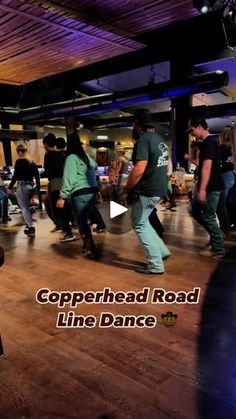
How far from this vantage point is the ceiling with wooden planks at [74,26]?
3.44m

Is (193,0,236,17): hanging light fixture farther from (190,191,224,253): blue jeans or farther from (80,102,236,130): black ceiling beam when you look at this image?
(80,102,236,130): black ceiling beam

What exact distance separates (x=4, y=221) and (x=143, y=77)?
23.3 feet

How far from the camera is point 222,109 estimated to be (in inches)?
537

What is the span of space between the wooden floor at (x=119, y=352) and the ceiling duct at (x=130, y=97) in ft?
16.3

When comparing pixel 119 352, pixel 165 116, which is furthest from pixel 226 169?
pixel 165 116

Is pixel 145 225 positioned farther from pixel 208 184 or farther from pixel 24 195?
pixel 24 195

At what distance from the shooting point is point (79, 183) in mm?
3812

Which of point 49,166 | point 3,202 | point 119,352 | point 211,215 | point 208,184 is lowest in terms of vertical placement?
point 119,352

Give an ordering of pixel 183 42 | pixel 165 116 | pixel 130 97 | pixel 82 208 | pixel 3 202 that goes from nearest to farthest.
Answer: pixel 82 208 < pixel 3 202 < pixel 183 42 < pixel 130 97 < pixel 165 116

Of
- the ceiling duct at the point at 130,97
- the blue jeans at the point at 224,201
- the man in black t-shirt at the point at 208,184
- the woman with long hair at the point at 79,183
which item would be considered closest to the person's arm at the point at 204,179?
the man in black t-shirt at the point at 208,184

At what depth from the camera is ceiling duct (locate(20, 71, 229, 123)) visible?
7.29 metres

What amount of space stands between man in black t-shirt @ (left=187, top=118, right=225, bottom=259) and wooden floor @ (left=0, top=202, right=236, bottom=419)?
14.0 inches

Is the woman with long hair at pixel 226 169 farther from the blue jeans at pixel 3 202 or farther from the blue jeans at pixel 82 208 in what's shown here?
the blue jeans at pixel 3 202

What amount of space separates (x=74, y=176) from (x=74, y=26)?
1.67m
